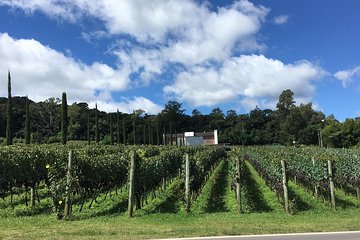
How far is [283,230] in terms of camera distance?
392 inches

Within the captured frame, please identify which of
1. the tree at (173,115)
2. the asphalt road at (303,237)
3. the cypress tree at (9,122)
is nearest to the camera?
the asphalt road at (303,237)

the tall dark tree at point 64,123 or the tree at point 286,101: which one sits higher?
the tree at point 286,101

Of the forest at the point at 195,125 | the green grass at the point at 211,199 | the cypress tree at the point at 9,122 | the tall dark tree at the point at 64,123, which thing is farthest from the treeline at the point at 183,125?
the green grass at the point at 211,199

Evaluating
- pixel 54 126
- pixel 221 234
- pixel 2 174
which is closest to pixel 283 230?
pixel 221 234

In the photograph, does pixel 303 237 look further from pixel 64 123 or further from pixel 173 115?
pixel 173 115

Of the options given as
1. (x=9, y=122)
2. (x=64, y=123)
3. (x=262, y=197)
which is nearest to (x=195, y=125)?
(x=64, y=123)

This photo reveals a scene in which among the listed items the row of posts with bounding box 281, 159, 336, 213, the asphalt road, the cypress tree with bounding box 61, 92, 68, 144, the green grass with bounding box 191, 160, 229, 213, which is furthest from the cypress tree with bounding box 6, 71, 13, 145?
the asphalt road

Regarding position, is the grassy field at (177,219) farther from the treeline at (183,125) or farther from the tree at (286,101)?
the tree at (286,101)

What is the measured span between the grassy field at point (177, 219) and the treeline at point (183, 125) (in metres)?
59.6

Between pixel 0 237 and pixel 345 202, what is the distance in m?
12.5

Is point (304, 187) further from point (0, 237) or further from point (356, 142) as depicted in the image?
point (356, 142)

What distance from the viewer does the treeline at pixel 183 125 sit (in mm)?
84188

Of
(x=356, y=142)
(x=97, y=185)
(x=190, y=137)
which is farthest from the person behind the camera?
(x=190, y=137)

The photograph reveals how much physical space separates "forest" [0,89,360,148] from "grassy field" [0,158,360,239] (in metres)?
60.0
